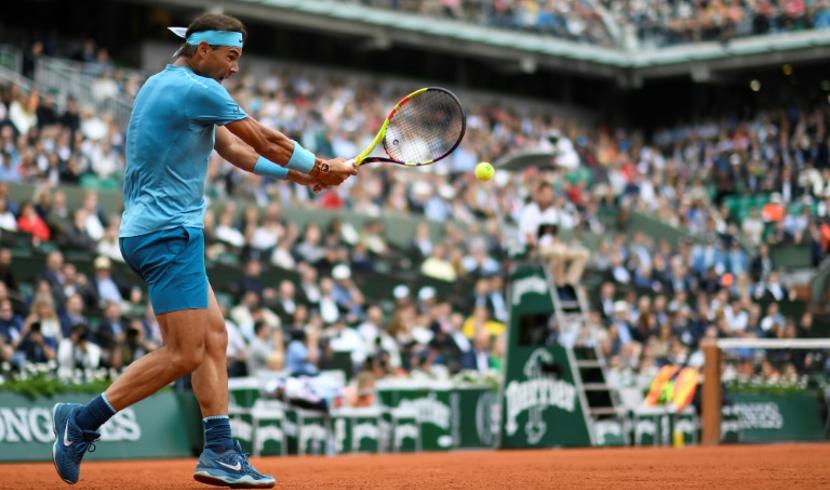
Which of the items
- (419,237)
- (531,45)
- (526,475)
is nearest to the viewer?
(526,475)

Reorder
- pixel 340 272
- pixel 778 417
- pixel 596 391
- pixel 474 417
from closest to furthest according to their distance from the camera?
1. pixel 596 391
2. pixel 474 417
3. pixel 778 417
4. pixel 340 272

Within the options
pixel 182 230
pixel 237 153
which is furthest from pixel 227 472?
pixel 237 153

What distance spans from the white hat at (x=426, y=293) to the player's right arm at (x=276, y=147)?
44.5ft

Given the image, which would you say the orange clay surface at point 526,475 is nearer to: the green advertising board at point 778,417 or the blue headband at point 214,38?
the blue headband at point 214,38

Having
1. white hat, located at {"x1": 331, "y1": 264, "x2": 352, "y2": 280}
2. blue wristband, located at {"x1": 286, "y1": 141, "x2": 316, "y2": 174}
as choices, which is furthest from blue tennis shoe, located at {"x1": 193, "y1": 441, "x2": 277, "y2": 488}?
white hat, located at {"x1": 331, "y1": 264, "x2": 352, "y2": 280}

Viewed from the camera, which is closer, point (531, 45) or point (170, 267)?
point (170, 267)

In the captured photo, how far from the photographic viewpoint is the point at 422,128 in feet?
27.1

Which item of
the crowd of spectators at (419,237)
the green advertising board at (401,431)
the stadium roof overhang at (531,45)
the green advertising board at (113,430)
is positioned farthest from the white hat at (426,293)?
the stadium roof overhang at (531,45)

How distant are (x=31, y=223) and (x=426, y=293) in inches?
242

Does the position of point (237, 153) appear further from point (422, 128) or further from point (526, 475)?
point (526, 475)

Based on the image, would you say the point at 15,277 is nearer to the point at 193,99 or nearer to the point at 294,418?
the point at 294,418

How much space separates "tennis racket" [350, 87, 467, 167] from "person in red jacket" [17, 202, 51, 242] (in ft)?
36.0

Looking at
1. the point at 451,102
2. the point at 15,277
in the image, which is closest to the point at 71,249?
the point at 15,277

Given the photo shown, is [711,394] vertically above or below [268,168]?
below
